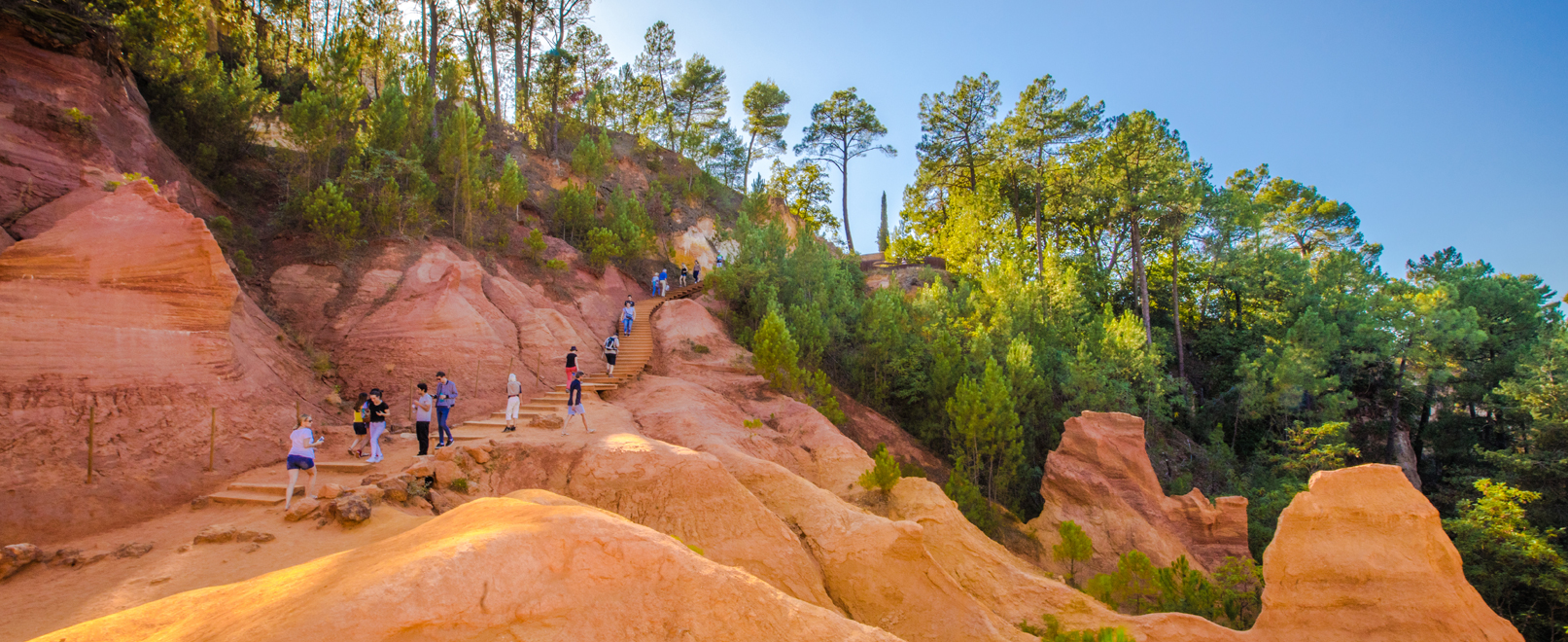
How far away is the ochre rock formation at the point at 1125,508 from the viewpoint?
63.8 ft

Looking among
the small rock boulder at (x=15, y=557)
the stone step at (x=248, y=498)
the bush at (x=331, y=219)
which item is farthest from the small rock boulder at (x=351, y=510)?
the bush at (x=331, y=219)

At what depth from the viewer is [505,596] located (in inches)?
170

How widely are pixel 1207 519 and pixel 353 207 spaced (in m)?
30.0

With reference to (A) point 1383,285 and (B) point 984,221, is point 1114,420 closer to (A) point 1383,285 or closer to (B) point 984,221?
(B) point 984,221

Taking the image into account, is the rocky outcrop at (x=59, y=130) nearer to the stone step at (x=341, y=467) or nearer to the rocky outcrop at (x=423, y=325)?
the rocky outcrop at (x=423, y=325)

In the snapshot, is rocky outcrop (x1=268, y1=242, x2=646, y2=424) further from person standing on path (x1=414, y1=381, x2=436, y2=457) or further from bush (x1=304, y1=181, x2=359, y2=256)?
person standing on path (x1=414, y1=381, x2=436, y2=457)

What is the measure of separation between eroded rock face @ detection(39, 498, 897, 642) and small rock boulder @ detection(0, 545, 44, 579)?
187 inches

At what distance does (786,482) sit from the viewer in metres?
11.9

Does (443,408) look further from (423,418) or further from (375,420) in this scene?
(375,420)

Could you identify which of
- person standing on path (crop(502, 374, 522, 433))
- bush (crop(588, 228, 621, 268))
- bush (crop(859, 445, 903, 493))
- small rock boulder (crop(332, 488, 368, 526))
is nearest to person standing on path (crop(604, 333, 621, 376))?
person standing on path (crop(502, 374, 522, 433))

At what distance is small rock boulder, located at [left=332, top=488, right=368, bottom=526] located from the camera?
801 centimetres

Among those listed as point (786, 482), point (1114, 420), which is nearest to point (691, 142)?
point (1114, 420)

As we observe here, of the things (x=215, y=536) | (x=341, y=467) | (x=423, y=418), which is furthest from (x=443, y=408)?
(x=215, y=536)

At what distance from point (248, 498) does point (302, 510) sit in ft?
6.44
